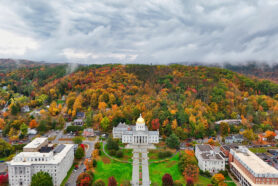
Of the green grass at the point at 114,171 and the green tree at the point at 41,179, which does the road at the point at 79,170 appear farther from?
the green tree at the point at 41,179

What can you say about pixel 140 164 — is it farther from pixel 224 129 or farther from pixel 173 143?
pixel 224 129

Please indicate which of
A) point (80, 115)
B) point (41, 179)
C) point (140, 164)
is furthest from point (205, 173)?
point (80, 115)

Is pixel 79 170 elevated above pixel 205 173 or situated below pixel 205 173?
below

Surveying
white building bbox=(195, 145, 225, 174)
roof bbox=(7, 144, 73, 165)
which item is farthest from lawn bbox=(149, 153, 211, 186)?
roof bbox=(7, 144, 73, 165)

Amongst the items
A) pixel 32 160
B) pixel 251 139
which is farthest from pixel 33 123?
pixel 251 139

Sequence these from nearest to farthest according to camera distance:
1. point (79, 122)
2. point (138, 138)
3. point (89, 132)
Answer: point (138, 138), point (89, 132), point (79, 122)

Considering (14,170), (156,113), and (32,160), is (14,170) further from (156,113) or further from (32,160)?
(156,113)

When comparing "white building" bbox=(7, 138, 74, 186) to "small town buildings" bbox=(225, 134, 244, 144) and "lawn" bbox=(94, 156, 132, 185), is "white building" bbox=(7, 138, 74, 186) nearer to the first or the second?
"lawn" bbox=(94, 156, 132, 185)
